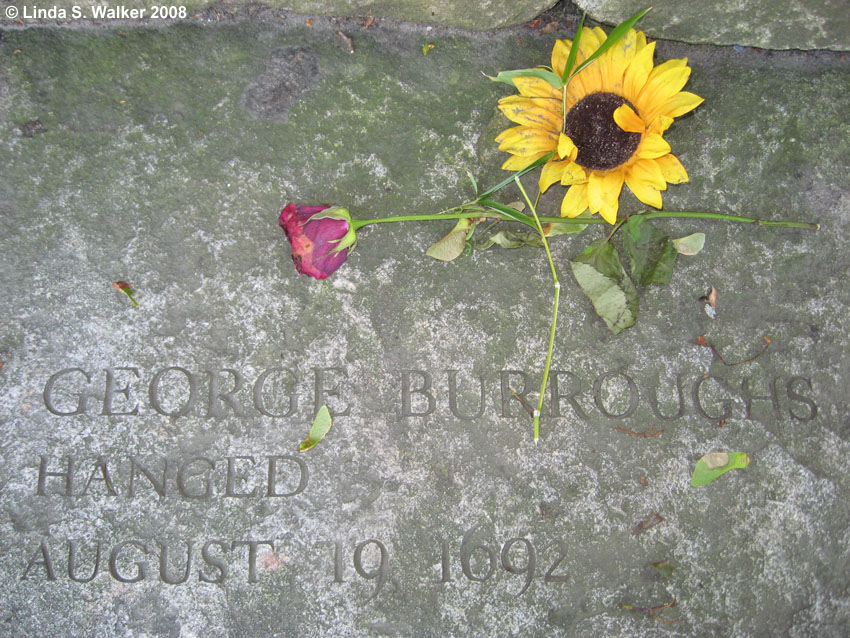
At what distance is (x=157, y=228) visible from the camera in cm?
152

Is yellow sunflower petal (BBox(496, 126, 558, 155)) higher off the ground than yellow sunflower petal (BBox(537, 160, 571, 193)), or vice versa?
yellow sunflower petal (BBox(496, 126, 558, 155))

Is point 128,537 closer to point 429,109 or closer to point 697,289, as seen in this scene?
point 429,109

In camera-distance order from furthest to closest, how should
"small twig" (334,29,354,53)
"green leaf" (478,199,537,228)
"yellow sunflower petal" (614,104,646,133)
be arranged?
"small twig" (334,29,354,53)
"green leaf" (478,199,537,228)
"yellow sunflower petal" (614,104,646,133)

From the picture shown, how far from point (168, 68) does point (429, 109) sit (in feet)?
2.33

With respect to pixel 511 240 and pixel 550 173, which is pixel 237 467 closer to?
pixel 511 240

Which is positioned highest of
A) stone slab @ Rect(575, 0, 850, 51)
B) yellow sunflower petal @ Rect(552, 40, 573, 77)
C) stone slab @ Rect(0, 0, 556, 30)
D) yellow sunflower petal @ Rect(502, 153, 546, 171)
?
stone slab @ Rect(0, 0, 556, 30)

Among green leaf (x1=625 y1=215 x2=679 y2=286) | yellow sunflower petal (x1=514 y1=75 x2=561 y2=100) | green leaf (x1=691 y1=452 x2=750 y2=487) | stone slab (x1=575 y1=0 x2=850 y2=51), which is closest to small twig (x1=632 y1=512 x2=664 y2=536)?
green leaf (x1=691 y1=452 x2=750 y2=487)

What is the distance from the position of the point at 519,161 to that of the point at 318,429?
2.83ft

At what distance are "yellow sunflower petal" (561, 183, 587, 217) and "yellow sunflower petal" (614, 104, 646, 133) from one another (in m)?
0.18

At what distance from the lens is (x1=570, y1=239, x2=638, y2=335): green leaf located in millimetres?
1518

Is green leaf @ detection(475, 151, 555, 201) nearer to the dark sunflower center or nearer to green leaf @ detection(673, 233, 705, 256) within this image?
the dark sunflower center

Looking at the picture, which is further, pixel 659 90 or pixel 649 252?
pixel 649 252

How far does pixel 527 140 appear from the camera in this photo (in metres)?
1.51

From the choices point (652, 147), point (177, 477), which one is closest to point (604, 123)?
point (652, 147)
